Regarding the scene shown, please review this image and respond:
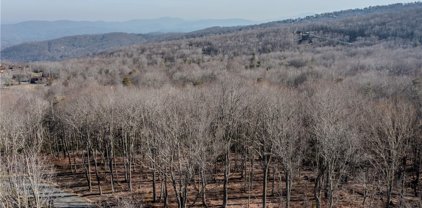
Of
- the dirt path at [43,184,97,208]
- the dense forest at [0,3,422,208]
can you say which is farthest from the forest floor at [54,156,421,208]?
the dirt path at [43,184,97,208]

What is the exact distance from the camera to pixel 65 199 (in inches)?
1428

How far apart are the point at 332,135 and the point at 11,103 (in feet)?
143

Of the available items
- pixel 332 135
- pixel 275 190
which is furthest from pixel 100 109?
pixel 332 135

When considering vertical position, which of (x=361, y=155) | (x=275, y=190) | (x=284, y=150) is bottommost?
(x=275, y=190)

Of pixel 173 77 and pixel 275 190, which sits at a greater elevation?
pixel 173 77

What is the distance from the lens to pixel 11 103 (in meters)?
53.3

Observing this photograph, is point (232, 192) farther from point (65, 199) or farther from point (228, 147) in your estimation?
point (65, 199)

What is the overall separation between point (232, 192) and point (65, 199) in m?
14.9

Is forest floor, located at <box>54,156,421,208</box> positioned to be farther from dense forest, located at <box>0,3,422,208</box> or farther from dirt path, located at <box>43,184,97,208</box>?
dirt path, located at <box>43,184,97,208</box>

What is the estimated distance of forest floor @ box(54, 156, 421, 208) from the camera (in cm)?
3403

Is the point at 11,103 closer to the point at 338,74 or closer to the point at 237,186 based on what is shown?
the point at 237,186

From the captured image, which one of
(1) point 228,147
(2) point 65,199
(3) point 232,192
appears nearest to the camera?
(1) point 228,147

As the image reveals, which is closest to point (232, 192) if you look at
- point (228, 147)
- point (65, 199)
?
point (228, 147)

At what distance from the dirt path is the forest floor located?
0.70 metres
